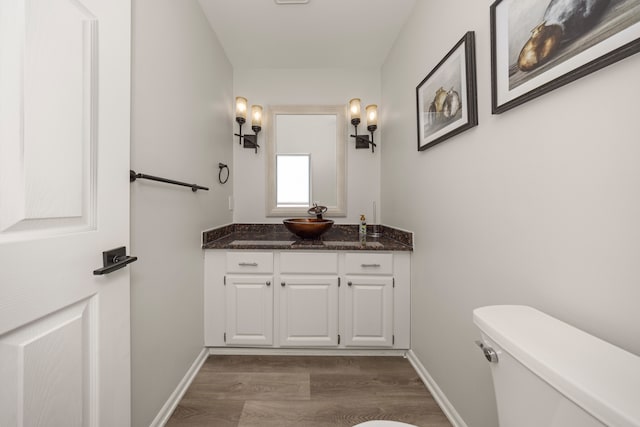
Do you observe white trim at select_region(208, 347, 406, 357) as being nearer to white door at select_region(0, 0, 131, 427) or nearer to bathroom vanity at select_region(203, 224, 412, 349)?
bathroom vanity at select_region(203, 224, 412, 349)

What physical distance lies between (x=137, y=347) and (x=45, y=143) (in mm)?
898

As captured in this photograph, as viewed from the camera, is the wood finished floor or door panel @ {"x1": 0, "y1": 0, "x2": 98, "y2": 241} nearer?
door panel @ {"x1": 0, "y1": 0, "x2": 98, "y2": 241}

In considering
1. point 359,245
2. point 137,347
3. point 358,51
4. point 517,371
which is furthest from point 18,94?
point 358,51

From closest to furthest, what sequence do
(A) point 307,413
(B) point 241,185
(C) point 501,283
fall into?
(C) point 501,283 → (A) point 307,413 → (B) point 241,185

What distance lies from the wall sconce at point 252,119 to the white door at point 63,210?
4.43ft

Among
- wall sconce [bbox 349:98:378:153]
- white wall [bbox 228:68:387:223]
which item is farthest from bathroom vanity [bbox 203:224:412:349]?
wall sconce [bbox 349:98:378:153]

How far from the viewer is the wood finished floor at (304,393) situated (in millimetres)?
1218

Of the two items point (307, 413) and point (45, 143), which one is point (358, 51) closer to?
point (45, 143)

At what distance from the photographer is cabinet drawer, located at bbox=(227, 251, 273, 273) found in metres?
1.69

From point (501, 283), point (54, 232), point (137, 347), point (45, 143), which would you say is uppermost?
point (45, 143)

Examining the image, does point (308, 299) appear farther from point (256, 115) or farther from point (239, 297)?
point (256, 115)

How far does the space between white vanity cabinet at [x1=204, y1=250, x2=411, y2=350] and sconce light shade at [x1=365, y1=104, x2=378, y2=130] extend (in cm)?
117

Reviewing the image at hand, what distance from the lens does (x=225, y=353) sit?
173 centimetres

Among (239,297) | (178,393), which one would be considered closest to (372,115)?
(239,297)
